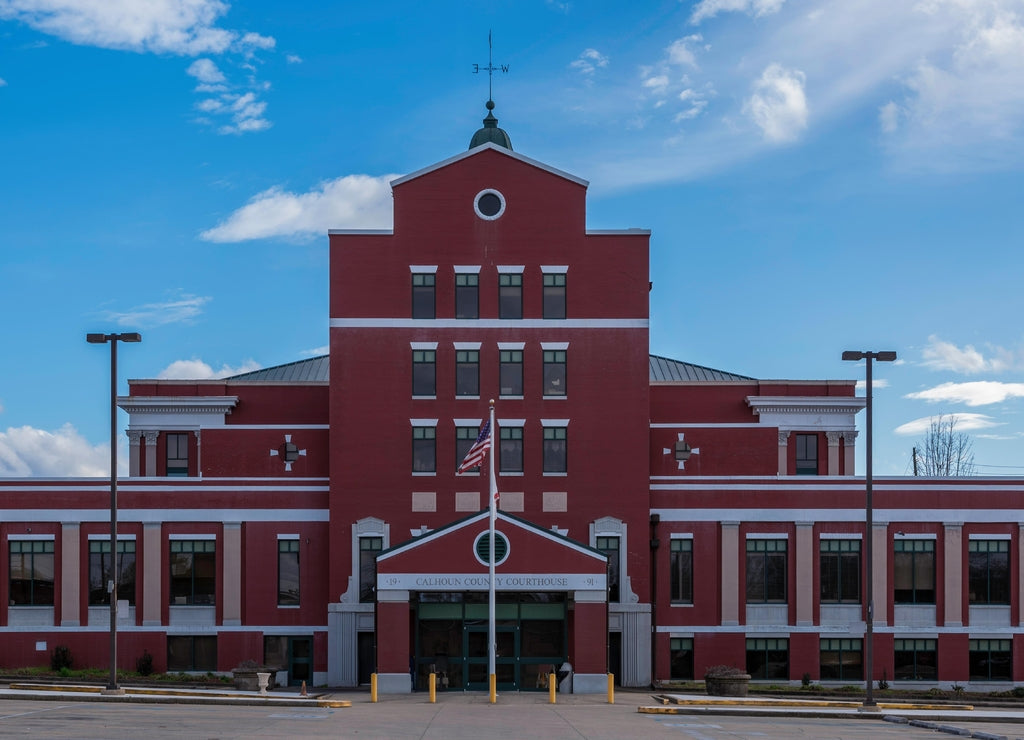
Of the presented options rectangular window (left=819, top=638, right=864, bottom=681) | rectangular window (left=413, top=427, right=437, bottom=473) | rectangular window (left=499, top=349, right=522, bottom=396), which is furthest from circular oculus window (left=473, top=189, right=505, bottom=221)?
rectangular window (left=819, top=638, right=864, bottom=681)

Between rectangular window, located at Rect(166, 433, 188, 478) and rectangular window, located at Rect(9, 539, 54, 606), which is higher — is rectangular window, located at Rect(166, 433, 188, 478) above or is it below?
above

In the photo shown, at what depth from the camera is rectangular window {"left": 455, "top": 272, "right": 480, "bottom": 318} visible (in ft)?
159

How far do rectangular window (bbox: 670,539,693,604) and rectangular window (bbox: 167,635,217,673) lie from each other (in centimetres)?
1840

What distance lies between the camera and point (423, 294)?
1912 inches

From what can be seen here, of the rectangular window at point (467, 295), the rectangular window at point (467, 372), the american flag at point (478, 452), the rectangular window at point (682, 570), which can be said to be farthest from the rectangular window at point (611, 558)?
the rectangular window at point (467, 295)

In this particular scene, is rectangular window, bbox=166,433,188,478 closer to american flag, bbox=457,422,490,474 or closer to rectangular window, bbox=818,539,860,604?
american flag, bbox=457,422,490,474

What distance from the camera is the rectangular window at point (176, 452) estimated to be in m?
55.2

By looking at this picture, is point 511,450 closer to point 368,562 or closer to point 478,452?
point 368,562

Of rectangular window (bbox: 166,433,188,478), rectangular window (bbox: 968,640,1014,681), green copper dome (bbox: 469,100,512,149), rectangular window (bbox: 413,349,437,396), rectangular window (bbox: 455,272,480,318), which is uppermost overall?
green copper dome (bbox: 469,100,512,149)

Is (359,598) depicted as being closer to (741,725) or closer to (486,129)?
(741,725)

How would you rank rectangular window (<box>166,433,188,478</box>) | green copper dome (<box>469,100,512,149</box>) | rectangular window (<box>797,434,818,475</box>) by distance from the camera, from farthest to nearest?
green copper dome (<box>469,100,512,149</box>), rectangular window (<box>797,434,818,475</box>), rectangular window (<box>166,433,188,478</box>)

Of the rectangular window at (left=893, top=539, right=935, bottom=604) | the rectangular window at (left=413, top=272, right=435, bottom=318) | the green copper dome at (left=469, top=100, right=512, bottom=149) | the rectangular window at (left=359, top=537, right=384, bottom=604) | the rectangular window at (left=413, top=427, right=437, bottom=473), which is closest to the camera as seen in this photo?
the rectangular window at (left=359, top=537, right=384, bottom=604)

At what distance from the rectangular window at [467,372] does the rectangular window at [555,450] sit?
10.9ft

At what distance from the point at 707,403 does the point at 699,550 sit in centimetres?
833
